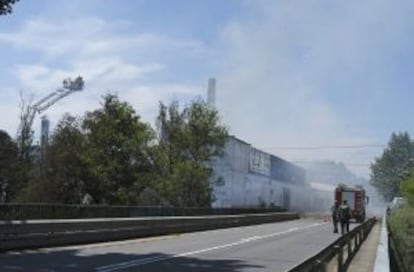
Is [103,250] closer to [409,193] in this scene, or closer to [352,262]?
[352,262]

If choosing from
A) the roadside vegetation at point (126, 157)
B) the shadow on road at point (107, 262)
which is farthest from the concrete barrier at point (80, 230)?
the roadside vegetation at point (126, 157)

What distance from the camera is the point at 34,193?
205 ft

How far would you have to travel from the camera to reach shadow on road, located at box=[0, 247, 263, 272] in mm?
17406

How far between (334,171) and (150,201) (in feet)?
439

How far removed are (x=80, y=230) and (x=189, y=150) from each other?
1450 inches

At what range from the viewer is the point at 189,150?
63.0 meters

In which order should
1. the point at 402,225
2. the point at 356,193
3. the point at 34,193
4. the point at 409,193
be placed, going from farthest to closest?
the point at 356,193
the point at 34,193
the point at 409,193
the point at 402,225

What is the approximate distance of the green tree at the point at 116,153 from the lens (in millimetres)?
62219

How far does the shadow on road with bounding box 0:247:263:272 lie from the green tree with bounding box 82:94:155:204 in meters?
39.7

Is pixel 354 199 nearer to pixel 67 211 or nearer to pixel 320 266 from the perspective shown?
pixel 67 211

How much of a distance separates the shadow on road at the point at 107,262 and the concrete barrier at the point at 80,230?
30.8 inches

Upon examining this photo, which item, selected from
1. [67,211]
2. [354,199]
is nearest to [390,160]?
[354,199]

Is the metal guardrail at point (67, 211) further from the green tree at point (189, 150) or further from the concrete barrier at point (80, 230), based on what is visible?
the green tree at point (189, 150)

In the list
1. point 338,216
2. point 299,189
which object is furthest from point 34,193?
point 299,189
